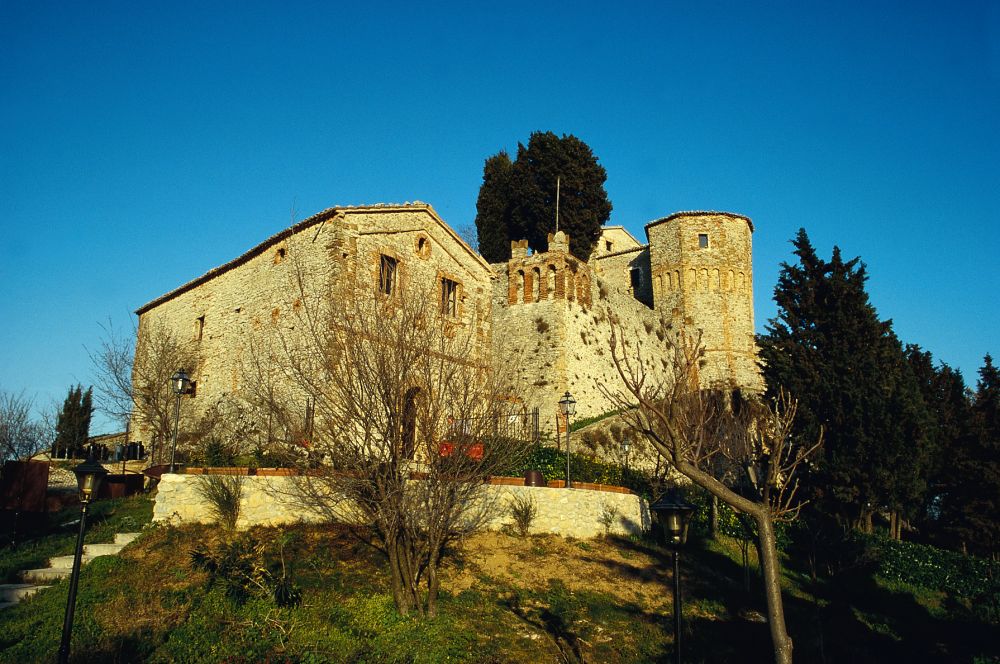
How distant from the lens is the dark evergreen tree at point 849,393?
21.4m

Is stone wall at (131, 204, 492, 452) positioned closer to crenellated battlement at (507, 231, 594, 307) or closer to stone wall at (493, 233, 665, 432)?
stone wall at (493, 233, 665, 432)

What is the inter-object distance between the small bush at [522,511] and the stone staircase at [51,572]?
28.0 ft

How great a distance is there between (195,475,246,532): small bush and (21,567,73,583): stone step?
2.79 meters

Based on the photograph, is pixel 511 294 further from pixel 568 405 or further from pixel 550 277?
pixel 568 405

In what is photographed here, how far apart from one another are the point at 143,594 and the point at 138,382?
2048 centimetres

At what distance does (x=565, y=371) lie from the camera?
93.0 feet

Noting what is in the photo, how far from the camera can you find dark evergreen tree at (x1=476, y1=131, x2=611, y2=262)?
38.3m

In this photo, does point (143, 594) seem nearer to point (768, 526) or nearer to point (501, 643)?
point (501, 643)

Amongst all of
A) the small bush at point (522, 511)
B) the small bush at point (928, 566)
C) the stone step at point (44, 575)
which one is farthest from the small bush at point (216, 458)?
the small bush at point (928, 566)

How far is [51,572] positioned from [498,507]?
375 inches

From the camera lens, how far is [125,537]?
1424cm

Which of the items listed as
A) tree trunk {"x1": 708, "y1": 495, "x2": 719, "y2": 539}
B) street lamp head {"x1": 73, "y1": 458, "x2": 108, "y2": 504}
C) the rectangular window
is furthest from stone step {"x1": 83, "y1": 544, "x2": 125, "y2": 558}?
tree trunk {"x1": 708, "y1": 495, "x2": 719, "y2": 539}

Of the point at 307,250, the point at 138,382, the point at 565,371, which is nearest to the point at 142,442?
the point at 138,382

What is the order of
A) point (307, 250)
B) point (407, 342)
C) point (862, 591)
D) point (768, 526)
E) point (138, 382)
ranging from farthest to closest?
point (138, 382) < point (307, 250) < point (862, 591) < point (407, 342) < point (768, 526)
